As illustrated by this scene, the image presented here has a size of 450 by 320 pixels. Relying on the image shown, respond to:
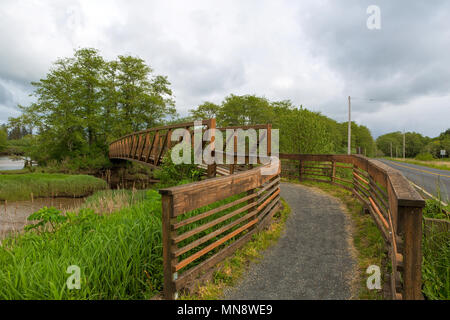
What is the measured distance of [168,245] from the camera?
260 cm

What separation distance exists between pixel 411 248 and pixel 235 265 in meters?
2.32

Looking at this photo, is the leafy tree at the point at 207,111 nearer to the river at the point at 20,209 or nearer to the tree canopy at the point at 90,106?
the tree canopy at the point at 90,106

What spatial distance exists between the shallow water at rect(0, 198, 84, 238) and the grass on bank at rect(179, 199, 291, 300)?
6706 millimetres

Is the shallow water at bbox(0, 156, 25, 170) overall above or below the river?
above

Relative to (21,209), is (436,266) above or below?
above

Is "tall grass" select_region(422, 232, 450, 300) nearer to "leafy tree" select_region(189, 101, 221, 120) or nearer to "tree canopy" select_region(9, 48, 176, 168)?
"tree canopy" select_region(9, 48, 176, 168)

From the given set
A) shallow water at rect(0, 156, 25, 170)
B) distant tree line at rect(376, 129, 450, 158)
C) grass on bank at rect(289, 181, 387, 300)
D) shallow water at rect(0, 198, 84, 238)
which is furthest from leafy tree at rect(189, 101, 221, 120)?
distant tree line at rect(376, 129, 450, 158)

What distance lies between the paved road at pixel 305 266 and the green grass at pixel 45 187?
14.7 meters

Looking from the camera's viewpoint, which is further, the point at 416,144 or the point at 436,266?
the point at 416,144

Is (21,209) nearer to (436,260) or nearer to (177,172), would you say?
(177,172)

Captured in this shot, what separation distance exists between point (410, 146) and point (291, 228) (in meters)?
148

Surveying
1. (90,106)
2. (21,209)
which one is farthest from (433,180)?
(90,106)

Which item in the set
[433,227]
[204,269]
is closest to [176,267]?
[204,269]

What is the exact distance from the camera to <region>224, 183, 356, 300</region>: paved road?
9.80ft
